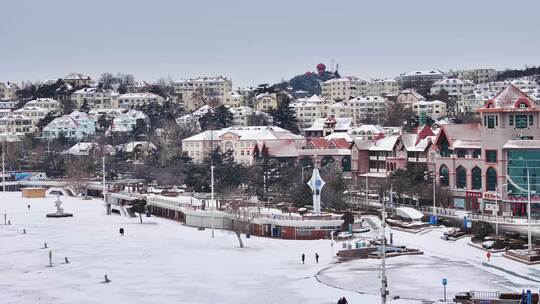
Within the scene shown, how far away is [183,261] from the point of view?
51625 mm

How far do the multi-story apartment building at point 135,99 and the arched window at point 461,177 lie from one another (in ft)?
375

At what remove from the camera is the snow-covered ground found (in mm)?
41094

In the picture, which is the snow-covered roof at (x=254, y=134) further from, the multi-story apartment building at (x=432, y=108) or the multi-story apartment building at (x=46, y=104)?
the multi-story apartment building at (x=46, y=104)

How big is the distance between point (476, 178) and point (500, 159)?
3328 mm

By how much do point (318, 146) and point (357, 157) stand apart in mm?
6330

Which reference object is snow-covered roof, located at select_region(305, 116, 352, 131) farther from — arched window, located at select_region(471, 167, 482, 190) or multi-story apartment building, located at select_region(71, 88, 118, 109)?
multi-story apartment building, located at select_region(71, 88, 118, 109)

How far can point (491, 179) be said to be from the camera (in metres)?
68.7

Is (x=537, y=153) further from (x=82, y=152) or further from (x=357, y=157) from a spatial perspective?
(x=82, y=152)

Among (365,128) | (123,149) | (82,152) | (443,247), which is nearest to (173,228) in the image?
(443,247)

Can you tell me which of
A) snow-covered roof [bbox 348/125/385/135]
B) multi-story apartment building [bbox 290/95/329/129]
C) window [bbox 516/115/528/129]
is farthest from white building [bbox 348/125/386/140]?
multi-story apartment building [bbox 290/95/329/129]

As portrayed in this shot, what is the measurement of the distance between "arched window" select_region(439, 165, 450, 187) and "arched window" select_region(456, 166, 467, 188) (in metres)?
1.27

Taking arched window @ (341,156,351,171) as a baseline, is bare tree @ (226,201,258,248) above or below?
below

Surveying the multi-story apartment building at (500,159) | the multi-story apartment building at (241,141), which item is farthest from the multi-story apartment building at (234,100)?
the multi-story apartment building at (500,159)

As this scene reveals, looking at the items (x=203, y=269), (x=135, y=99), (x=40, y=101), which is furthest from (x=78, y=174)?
(x=135, y=99)
